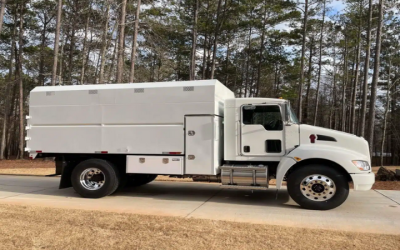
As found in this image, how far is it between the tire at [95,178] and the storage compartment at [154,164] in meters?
0.48

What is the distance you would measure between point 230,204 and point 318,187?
6.46ft

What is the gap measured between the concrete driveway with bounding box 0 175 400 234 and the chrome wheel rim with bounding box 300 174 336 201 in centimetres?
34

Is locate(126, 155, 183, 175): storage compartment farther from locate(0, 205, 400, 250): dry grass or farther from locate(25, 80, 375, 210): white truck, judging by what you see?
locate(0, 205, 400, 250): dry grass

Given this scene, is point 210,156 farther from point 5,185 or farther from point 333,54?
point 333,54

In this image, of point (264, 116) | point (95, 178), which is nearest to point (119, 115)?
point (95, 178)

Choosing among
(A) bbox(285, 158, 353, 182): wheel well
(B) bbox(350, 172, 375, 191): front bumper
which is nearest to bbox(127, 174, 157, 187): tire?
(A) bbox(285, 158, 353, 182): wheel well

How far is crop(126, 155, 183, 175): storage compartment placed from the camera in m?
7.45

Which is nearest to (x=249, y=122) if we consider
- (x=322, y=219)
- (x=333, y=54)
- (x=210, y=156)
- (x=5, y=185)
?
(x=210, y=156)

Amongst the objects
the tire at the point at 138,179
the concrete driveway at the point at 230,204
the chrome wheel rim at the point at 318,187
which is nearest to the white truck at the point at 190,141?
the chrome wheel rim at the point at 318,187

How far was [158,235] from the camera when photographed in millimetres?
4660

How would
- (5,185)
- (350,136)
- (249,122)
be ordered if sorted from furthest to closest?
(5,185)
(249,122)
(350,136)

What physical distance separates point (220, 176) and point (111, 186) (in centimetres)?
268

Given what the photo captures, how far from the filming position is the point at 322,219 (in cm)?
597

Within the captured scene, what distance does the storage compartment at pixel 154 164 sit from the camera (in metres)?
7.45
